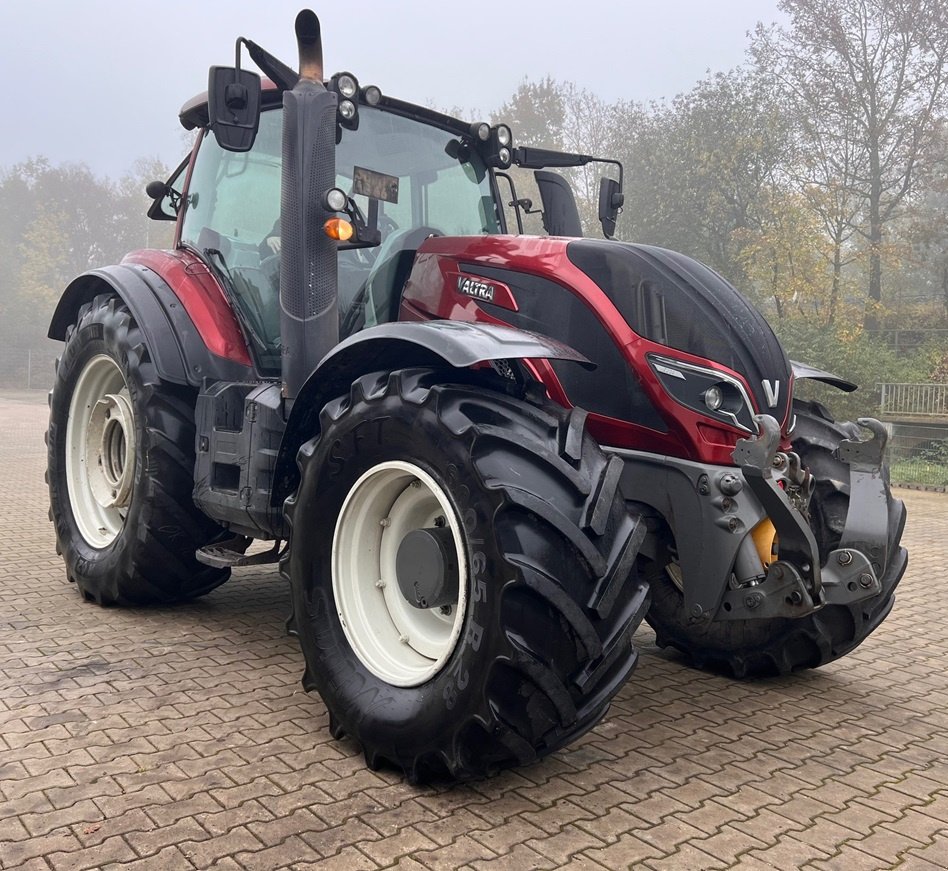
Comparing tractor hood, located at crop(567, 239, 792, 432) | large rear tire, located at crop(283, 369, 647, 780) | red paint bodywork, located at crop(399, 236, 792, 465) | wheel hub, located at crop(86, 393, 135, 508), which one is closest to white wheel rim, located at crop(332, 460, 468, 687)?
large rear tire, located at crop(283, 369, 647, 780)

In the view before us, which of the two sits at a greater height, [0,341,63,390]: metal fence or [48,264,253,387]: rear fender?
[48,264,253,387]: rear fender

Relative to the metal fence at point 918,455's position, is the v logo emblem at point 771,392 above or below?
above

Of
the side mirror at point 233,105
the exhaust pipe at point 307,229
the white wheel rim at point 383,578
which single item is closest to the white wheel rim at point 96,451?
the exhaust pipe at point 307,229

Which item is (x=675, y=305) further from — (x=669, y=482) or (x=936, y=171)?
(x=936, y=171)

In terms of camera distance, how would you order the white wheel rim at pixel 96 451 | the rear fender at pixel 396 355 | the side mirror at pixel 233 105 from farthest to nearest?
the white wheel rim at pixel 96 451
the side mirror at pixel 233 105
the rear fender at pixel 396 355

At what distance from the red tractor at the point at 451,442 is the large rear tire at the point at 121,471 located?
2 cm

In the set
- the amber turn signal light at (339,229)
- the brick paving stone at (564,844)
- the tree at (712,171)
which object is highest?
the tree at (712,171)

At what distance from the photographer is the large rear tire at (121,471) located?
4461 millimetres

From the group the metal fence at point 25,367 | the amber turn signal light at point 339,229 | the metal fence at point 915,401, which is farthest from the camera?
the metal fence at point 25,367

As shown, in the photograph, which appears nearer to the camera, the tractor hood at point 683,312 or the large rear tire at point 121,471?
the tractor hood at point 683,312

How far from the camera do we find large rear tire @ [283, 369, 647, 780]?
Answer: 2.64m

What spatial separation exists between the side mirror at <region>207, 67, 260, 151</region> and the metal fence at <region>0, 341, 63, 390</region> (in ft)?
128

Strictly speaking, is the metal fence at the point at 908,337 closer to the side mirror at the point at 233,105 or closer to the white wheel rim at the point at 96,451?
the white wheel rim at the point at 96,451

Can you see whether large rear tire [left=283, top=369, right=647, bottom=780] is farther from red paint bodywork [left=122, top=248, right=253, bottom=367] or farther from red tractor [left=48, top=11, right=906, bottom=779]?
red paint bodywork [left=122, top=248, right=253, bottom=367]
